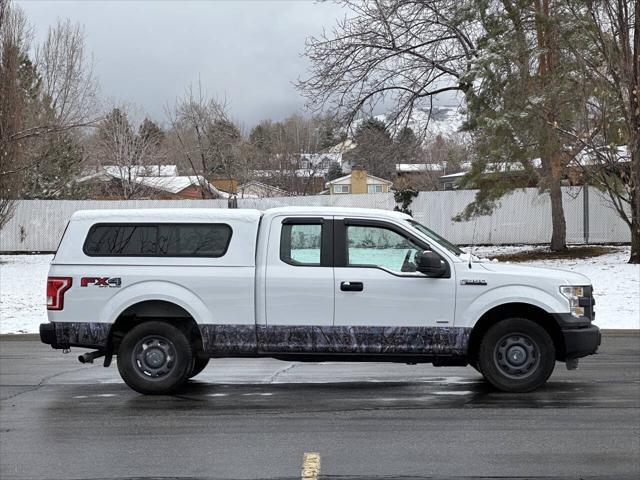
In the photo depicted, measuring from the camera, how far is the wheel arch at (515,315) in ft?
30.6

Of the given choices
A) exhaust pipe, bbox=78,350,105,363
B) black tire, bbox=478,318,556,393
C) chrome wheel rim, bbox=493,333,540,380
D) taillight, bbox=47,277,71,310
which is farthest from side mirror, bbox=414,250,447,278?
taillight, bbox=47,277,71,310

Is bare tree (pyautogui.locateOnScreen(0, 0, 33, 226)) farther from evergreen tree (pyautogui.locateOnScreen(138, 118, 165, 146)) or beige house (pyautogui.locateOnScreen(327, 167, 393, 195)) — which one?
beige house (pyautogui.locateOnScreen(327, 167, 393, 195))

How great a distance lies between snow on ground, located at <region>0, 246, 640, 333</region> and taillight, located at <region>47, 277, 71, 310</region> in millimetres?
7060

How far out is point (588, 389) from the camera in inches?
379

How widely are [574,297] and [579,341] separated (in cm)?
46

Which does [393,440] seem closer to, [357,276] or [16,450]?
[357,276]

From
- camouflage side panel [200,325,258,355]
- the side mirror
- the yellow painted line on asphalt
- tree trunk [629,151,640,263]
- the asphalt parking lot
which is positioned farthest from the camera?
tree trunk [629,151,640,263]

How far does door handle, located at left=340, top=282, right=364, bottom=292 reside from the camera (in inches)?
360

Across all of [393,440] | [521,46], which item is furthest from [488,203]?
[393,440]

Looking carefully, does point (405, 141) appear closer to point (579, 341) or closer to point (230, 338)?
point (579, 341)

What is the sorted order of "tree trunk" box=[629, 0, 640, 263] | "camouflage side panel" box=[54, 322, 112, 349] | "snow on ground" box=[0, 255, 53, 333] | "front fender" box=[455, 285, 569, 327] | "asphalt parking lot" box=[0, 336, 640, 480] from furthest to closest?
"tree trunk" box=[629, 0, 640, 263]
"snow on ground" box=[0, 255, 53, 333]
"camouflage side panel" box=[54, 322, 112, 349]
"front fender" box=[455, 285, 569, 327]
"asphalt parking lot" box=[0, 336, 640, 480]

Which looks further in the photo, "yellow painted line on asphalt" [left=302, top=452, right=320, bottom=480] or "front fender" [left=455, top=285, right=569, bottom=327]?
"front fender" [left=455, top=285, right=569, bottom=327]

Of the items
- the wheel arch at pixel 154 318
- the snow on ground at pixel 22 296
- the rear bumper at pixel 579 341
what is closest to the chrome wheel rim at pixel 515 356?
the rear bumper at pixel 579 341

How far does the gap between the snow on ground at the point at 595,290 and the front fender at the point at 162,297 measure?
7.41m
